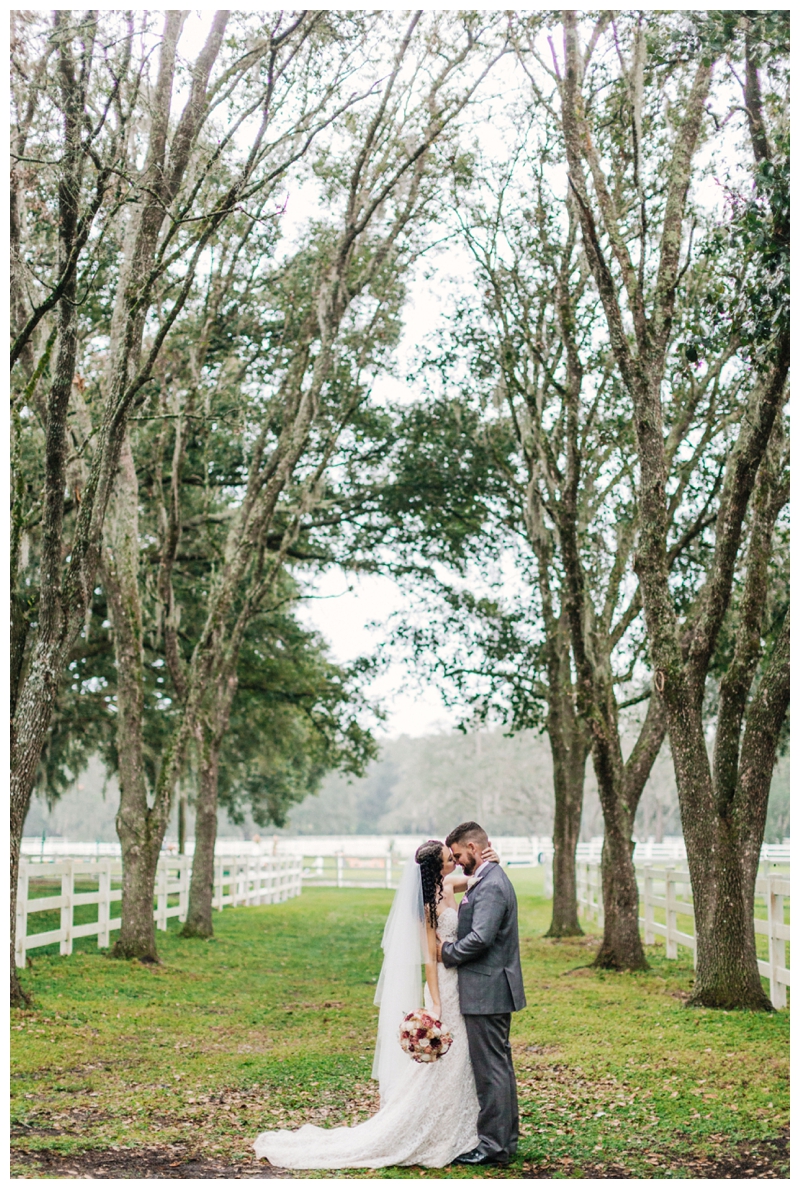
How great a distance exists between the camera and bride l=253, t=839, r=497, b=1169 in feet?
18.7

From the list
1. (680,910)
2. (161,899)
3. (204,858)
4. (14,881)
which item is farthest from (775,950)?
(161,899)

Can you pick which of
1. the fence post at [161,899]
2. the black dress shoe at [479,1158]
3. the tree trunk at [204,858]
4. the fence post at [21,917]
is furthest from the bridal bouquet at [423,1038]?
the fence post at [161,899]

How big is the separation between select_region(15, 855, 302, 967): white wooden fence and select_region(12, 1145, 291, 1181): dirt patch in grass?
6.79 meters

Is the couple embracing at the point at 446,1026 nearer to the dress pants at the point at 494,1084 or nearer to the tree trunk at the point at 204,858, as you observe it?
the dress pants at the point at 494,1084

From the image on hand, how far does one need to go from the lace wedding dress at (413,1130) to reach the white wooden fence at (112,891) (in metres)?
7.13

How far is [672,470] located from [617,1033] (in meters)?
7.58

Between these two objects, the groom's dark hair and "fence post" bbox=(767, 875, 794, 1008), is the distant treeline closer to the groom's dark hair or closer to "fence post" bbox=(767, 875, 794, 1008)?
"fence post" bbox=(767, 875, 794, 1008)

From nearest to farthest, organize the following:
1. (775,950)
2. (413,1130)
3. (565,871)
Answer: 1. (413,1130)
2. (775,950)
3. (565,871)

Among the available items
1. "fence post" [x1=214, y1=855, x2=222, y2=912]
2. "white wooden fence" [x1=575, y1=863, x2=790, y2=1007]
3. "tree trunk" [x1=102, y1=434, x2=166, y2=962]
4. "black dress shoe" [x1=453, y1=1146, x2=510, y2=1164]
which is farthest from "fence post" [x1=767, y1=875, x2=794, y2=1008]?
"fence post" [x1=214, y1=855, x2=222, y2=912]

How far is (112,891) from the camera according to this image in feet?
52.6

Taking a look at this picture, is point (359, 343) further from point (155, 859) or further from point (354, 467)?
point (155, 859)

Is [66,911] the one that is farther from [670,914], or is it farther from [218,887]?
[218,887]

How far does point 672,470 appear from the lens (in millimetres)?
14281

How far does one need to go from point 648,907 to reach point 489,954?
37.2ft
